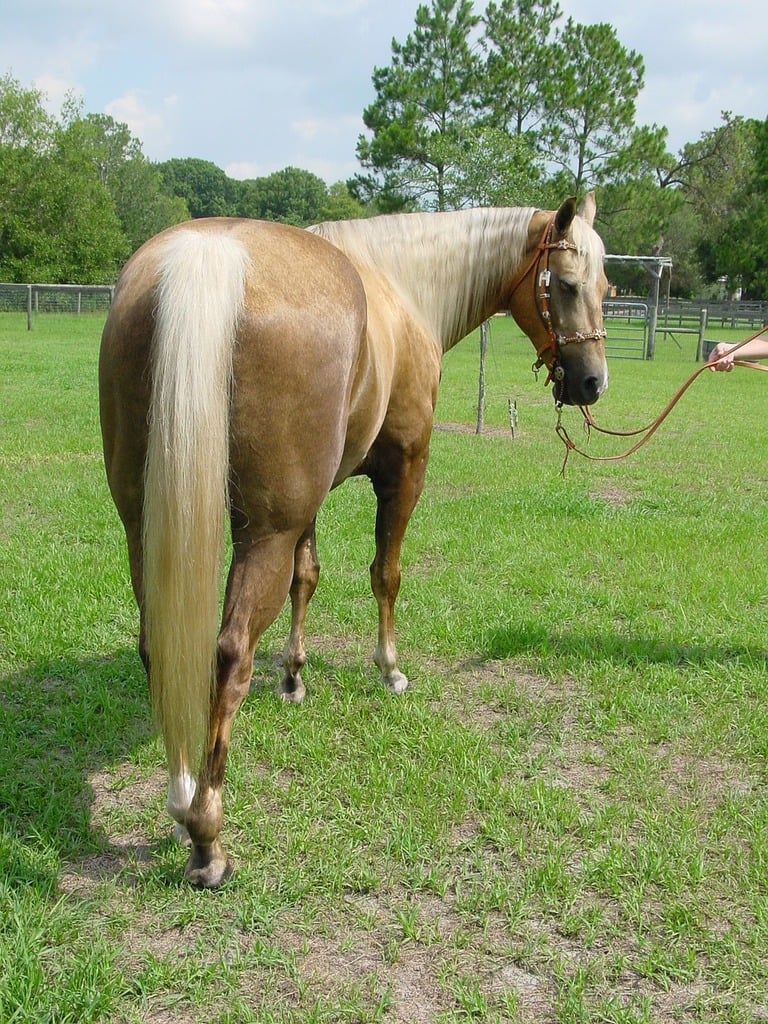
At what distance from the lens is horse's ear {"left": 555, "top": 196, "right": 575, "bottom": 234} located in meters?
3.25

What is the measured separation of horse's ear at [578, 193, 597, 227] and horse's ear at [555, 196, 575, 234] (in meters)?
0.27

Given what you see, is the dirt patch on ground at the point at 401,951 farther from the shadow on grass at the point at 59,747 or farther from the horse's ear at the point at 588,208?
the horse's ear at the point at 588,208

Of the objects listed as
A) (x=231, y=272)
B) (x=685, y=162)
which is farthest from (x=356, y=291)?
(x=685, y=162)

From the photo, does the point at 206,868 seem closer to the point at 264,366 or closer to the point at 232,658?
the point at 232,658

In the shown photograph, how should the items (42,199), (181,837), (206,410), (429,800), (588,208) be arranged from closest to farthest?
(206,410)
(181,837)
(429,800)
(588,208)
(42,199)

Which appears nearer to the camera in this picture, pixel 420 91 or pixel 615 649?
pixel 615 649

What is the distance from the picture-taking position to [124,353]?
211 centimetres

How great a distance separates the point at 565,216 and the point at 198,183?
10364cm

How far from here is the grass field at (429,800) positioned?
1942mm

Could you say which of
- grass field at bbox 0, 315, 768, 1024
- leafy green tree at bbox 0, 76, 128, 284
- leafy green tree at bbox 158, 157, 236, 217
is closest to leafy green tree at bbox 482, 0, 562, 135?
leafy green tree at bbox 0, 76, 128, 284

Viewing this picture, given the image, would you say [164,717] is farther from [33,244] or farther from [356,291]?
[33,244]

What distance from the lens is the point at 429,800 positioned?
271 cm

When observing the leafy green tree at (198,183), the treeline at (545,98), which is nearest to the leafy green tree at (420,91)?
the treeline at (545,98)

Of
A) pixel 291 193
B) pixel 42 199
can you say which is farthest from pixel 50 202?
pixel 291 193
